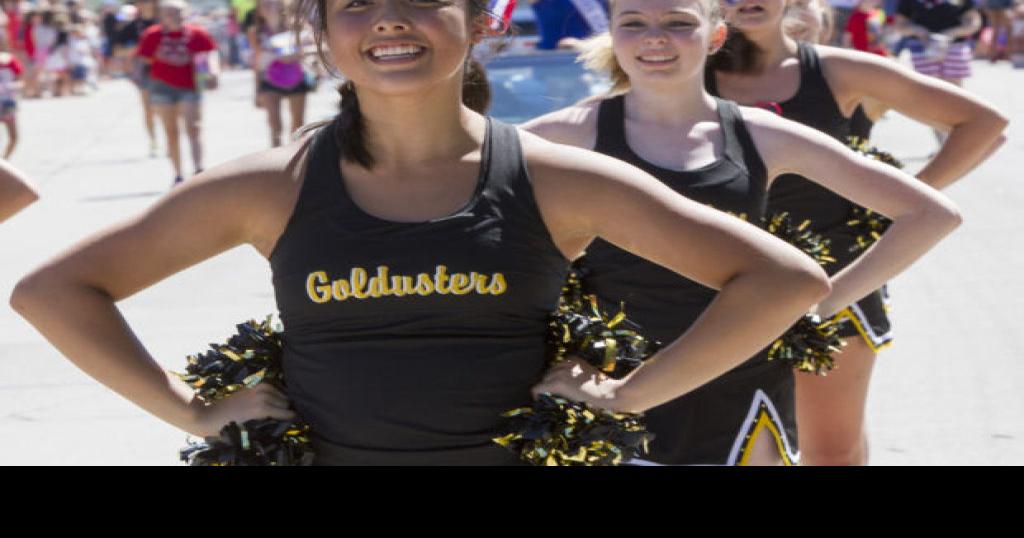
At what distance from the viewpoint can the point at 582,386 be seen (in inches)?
107

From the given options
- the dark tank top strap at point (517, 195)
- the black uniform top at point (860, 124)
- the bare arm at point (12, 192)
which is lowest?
the black uniform top at point (860, 124)

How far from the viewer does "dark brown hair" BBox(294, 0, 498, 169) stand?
2.72 metres

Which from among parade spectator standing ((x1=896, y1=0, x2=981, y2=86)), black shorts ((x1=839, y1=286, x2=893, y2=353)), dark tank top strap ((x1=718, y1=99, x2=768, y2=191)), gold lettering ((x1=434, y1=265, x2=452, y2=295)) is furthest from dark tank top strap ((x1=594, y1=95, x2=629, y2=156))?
parade spectator standing ((x1=896, y1=0, x2=981, y2=86))

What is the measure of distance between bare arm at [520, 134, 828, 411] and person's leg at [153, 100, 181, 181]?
39.9 feet

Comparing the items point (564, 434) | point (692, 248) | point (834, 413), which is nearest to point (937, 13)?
point (834, 413)

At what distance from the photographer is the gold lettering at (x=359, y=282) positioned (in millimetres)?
2607

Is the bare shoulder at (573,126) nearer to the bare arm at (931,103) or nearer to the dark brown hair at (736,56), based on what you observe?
the dark brown hair at (736,56)

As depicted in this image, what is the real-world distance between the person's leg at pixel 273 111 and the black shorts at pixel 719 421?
11.4m

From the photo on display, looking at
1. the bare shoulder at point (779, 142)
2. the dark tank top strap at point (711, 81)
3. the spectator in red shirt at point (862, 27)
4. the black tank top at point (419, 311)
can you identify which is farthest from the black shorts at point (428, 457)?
the spectator in red shirt at point (862, 27)

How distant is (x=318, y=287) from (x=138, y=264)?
0.29m

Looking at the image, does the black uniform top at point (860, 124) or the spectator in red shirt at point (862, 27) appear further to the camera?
the spectator in red shirt at point (862, 27)

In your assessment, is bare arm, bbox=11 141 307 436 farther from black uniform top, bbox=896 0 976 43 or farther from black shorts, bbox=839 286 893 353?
black uniform top, bbox=896 0 976 43
